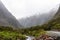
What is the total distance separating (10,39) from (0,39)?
3260 mm

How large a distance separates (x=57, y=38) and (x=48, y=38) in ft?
5.84

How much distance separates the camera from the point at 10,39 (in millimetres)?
47156

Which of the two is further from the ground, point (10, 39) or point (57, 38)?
point (10, 39)

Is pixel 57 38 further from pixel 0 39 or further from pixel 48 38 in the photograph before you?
pixel 0 39

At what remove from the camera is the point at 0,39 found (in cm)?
4450

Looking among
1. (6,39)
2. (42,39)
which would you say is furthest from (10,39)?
Result: (42,39)

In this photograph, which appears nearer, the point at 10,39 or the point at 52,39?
the point at 52,39

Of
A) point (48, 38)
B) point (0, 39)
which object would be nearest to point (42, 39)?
point (48, 38)

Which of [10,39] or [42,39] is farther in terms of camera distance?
[10,39]

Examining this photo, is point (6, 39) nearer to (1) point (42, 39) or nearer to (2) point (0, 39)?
(2) point (0, 39)

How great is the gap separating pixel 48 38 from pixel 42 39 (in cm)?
184

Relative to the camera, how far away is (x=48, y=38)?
3534 centimetres

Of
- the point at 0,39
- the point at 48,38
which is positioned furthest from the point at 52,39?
the point at 0,39

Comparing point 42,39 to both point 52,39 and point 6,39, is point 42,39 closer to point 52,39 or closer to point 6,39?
point 52,39
